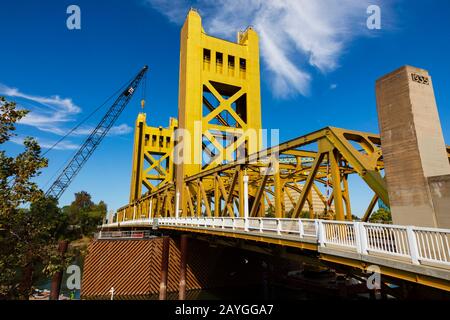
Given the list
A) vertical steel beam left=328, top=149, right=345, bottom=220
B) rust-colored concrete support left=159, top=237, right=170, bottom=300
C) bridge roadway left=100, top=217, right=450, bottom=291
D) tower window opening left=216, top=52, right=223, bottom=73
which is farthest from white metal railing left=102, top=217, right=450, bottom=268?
tower window opening left=216, top=52, right=223, bottom=73

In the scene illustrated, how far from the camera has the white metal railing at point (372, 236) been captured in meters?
6.03

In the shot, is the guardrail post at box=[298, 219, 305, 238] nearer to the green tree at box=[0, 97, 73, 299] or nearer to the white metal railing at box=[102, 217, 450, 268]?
the white metal railing at box=[102, 217, 450, 268]

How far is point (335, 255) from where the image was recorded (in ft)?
27.3

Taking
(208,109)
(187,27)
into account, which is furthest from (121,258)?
(187,27)

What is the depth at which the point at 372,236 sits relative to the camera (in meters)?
7.59

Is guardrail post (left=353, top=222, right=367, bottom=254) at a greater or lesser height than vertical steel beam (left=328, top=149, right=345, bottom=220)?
lesser

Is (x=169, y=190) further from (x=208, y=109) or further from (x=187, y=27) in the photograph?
(x=187, y=27)

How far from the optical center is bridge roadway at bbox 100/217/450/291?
589cm

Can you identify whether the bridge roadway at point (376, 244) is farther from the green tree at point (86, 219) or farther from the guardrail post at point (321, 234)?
the green tree at point (86, 219)

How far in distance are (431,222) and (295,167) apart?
13.0 metres

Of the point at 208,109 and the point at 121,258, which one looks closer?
the point at 121,258

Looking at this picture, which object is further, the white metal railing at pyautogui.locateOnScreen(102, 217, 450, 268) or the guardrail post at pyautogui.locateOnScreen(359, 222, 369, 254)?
the guardrail post at pyautogui.locateOnScreen(359, 222, 369, 254)

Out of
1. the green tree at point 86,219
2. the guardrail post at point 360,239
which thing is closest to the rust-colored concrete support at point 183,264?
the guardrail post at point 360,239

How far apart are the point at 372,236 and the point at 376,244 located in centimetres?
22
